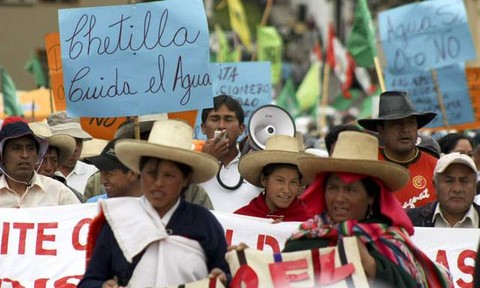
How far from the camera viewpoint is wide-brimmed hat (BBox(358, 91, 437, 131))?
9.40 metres

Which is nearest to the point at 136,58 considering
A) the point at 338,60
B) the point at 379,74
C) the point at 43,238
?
the point at 43,238

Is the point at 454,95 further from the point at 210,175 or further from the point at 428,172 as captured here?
the point at 210,175

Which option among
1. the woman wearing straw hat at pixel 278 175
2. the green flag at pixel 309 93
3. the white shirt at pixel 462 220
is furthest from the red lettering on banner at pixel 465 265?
the green flag at pixel 309 93

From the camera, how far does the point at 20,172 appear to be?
869cm

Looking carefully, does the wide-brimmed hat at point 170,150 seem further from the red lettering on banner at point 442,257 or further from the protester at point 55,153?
the protester at point 55,153

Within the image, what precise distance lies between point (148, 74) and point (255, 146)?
0.94m

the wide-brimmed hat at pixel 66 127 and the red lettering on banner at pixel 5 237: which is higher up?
the wide-brimmed hat at pixel 66 127

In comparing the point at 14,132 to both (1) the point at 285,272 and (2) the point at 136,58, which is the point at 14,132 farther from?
(1) the point at 285,272

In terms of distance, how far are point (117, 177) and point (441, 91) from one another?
6.26 metres

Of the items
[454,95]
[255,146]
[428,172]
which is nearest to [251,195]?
[255,146]

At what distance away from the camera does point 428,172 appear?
9250mm

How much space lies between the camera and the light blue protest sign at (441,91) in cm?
1349

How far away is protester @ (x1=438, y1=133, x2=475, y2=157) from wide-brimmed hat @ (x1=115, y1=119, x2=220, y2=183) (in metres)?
5.97

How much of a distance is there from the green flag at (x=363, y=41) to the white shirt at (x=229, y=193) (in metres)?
6.15
